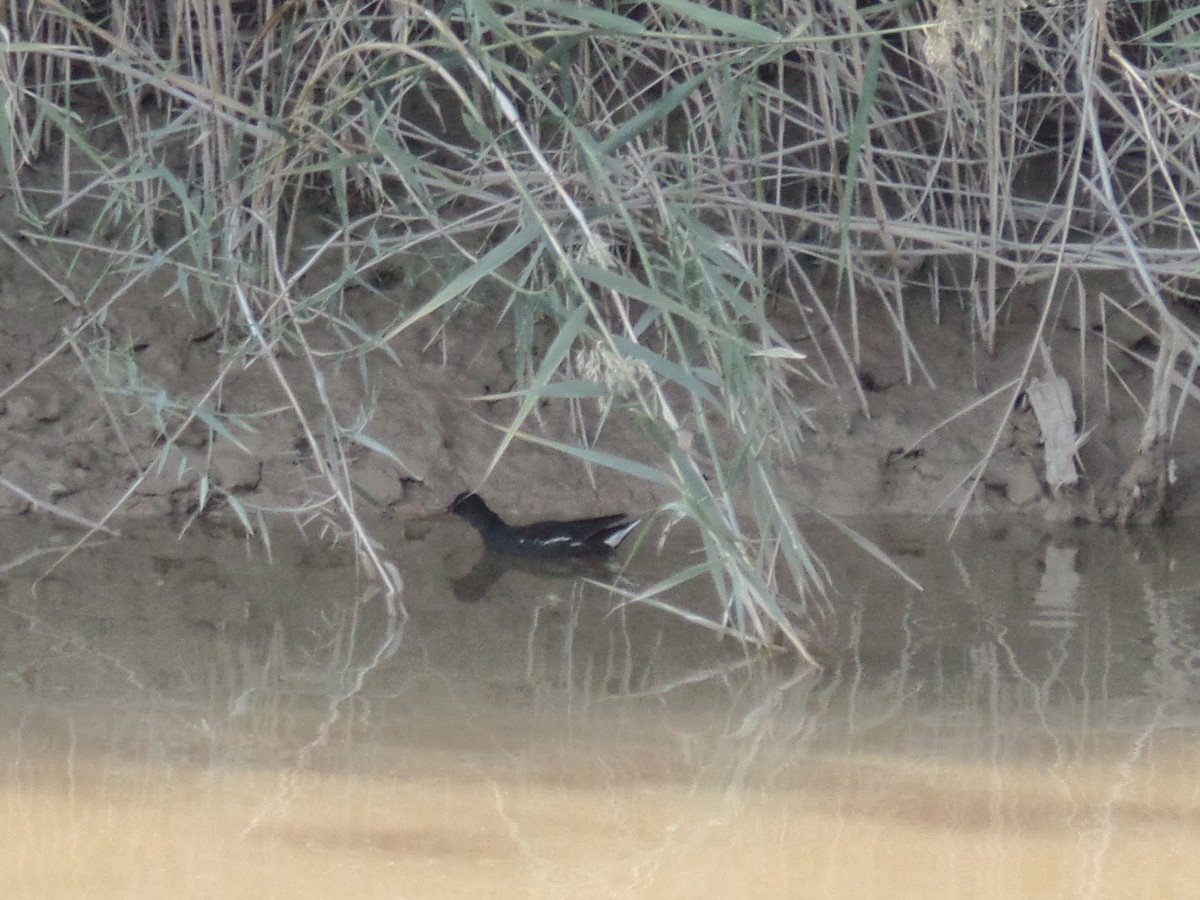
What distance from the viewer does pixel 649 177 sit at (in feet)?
10.2

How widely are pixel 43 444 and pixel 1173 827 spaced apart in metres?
3.48

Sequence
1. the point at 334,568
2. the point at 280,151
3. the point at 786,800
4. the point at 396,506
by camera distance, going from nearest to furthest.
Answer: the point at 786,800 → the point at 280,151 → the point at 334,568 → the point at 396,506

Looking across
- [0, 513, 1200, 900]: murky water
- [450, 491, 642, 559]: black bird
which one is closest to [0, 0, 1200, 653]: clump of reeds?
[0, 513, 1200, 900]: murky water

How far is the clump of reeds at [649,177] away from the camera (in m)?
2.93

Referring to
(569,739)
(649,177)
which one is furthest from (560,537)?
(569,739)

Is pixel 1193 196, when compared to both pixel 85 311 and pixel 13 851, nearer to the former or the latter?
pixel 85 311

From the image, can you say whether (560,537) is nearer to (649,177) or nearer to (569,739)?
(649,177)

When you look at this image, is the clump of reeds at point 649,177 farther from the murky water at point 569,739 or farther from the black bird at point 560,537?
the black bird at point 560,537

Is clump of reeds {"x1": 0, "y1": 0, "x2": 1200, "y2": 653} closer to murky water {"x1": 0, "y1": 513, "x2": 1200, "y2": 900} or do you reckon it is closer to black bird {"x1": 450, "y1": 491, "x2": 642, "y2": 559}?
murky water {"x1": 0, "y1": 513, "x2": 1200, "y2": 900}

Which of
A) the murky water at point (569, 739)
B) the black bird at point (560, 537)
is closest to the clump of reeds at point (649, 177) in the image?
the murky water at point (569, 739)

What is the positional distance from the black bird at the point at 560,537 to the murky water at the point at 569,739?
0.22 metres

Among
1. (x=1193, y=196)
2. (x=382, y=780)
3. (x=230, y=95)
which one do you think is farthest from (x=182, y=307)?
(x=1193, y=196)

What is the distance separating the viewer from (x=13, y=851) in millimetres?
2084

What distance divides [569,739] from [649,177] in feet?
3.83
